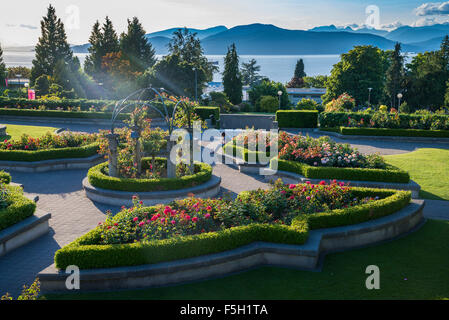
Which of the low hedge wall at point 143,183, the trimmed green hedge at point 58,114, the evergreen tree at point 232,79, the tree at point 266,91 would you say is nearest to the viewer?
the low hedge wall at point 143,183

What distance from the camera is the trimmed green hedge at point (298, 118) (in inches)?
1064

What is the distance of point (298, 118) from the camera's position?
89.3 ft

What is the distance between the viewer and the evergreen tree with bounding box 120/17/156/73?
57.6m

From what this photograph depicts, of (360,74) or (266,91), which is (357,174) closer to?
(266,91)

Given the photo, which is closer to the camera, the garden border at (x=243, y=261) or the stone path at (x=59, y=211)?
the garden border at (x=243, y=261)

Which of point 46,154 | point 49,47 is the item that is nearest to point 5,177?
point 46,154

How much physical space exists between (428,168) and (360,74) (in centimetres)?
3553

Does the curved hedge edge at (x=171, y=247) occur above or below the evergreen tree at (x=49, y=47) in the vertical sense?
below

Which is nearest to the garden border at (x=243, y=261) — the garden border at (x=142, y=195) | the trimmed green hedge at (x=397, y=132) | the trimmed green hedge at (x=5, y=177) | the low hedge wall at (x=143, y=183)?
the garden border at (x=142, y=195)

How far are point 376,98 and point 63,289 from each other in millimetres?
49535

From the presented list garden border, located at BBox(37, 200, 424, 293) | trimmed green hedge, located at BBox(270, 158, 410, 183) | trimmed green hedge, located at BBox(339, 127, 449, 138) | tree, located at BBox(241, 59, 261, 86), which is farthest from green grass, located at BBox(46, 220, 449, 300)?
tree, located at BBox(241, 59, 261, 86)

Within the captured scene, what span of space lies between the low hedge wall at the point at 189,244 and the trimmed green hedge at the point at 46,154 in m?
9.64

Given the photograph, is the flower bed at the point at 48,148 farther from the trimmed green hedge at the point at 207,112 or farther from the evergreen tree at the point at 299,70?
the evergreen tree at the point at 299,70

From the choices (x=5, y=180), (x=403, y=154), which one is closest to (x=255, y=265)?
(x=5, y=180)
